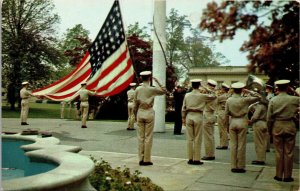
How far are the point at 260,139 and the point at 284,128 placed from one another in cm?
193

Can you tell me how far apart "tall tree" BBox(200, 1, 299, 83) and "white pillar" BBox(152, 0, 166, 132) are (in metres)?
9.22

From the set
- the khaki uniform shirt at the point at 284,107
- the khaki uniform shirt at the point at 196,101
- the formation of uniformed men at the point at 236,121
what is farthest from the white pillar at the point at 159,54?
the khaki uniform shirt at the point at 284,107

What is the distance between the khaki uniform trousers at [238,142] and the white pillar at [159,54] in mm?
6624

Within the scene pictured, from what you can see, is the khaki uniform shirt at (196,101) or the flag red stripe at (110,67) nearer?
the khaki uniform shirt at (196,101)

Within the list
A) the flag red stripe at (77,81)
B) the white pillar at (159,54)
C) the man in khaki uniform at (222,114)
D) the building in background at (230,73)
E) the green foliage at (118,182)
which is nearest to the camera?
the green foliage at (118,182)

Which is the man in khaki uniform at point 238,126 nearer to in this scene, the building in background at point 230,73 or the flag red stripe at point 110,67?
the building in background at point 230,73

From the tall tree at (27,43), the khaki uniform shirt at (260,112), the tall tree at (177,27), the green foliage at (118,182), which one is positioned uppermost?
the tall tree at (27,43)

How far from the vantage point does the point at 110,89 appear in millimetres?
8820

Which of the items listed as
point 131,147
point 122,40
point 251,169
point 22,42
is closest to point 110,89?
point 122,40

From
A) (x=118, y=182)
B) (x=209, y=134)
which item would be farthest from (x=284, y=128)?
(x=118, y=182)

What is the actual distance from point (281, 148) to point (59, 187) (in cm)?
458

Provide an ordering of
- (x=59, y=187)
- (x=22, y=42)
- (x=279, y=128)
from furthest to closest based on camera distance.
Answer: (x=22, y=42)
(x=279, y=128)
(x=59, y=187)

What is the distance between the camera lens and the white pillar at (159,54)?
13828mm

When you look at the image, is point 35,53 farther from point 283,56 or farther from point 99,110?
point 283,56
